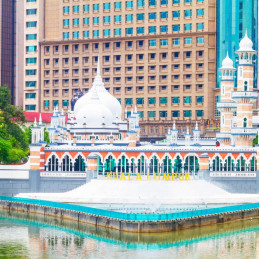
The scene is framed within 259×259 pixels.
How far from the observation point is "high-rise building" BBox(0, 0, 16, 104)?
175 metres

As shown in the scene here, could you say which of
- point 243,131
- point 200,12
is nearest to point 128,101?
point 200,12

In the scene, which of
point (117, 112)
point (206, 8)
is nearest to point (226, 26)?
point (206, 8)

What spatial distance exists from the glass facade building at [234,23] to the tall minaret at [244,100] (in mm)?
50341

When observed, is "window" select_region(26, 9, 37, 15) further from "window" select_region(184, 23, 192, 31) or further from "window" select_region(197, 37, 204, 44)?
"window" select_region(197, 37, 204, 44)

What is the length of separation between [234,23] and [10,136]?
54605 millimetres

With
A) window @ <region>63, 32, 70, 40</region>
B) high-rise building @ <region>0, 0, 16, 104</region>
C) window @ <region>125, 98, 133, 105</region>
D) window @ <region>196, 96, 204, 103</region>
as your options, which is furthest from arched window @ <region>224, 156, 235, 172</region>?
high-rise building @ <region>0, 0, 16, 104</region>

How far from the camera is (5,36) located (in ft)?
579

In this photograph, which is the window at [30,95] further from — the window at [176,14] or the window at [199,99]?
the window at [199,99]

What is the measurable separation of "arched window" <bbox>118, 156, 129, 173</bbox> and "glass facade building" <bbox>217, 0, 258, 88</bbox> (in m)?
60.3

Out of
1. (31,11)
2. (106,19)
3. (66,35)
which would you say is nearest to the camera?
(106,19)

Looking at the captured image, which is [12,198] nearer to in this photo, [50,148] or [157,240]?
[50,148]

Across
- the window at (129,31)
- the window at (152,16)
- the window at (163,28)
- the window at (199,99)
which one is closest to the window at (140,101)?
the window at (199,99)

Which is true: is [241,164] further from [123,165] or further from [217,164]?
[123,165]

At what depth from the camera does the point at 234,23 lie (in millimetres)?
142125
